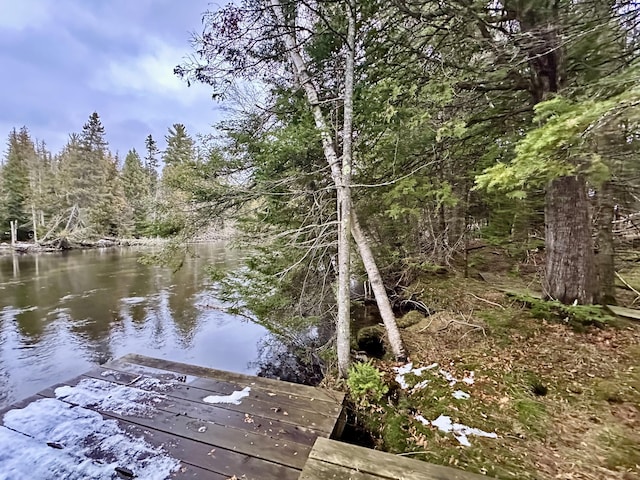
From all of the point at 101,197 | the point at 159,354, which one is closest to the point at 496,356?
the point at 159,354

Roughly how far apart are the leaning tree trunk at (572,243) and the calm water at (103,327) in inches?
205

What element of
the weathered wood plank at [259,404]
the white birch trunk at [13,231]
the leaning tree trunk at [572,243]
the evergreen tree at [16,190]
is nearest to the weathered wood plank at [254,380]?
the weathered wood plank at [259,404]

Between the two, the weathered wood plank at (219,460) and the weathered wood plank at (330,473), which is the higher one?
the weathered wood plank at (330,473)

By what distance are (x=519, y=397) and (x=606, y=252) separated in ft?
9.82

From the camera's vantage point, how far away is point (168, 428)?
266cm

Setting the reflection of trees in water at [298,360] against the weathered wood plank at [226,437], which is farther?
the reflection of trees in water at [298,360]

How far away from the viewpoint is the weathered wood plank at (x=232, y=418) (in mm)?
2543

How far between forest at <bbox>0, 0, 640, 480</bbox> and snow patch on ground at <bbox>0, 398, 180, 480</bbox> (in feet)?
6.38

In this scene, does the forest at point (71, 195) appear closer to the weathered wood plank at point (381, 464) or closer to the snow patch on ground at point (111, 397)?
the snow patch on ground at point (111, 397)

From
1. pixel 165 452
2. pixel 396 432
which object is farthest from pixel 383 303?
pixel 165 452

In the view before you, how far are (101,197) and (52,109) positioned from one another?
Result: 69.2m

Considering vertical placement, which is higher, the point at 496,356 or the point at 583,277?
the point at 583,277

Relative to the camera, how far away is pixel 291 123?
4.54m

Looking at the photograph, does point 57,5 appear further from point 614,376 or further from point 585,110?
point 614,376
